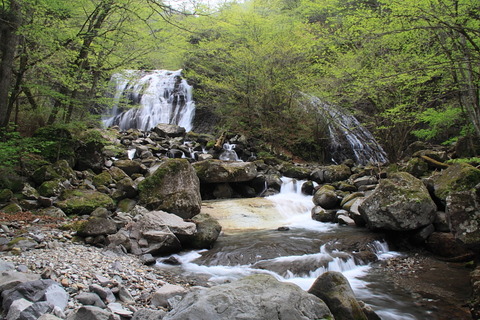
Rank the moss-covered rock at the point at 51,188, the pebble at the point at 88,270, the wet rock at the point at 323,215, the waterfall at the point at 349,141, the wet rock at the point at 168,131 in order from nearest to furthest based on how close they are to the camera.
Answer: the pebble at the point at 88,270
the moss-covered rock at the point at 51,188
the wet rock at the point at 323,215
the waterfall at the point at 349,141
the wet rock at the point at 168,131

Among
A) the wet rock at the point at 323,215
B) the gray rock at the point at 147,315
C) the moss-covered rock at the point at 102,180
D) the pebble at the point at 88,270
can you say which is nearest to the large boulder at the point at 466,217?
the wet rock at the point at 323,215

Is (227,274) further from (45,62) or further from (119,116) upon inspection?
(119,116)

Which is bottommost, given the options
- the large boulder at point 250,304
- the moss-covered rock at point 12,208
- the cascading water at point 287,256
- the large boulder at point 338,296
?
the cascading water at point 287,256

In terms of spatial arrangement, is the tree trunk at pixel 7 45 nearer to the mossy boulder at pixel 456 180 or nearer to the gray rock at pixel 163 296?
the gray rock at pixel 163 296

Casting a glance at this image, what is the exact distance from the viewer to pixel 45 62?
781 cm

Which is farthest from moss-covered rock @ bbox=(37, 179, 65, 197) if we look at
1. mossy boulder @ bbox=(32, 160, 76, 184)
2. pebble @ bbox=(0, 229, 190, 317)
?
pebble @ bbox=(0, 229, 190, 317)

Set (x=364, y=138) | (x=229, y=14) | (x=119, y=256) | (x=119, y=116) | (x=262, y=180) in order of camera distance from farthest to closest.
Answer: (x=119, y=116) < (x=364, y=138) < (x=229, y=14) < (x=262, y=180) < (x=119, y=256)

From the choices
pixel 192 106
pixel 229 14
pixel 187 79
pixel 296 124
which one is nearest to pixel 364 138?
pixel 296 124

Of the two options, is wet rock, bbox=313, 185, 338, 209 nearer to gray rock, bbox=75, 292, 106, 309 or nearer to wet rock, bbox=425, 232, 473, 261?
wet rock, bbox=425, 232, 473, 261

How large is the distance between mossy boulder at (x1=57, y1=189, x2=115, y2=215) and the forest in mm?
1359

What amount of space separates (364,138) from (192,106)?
11.3 meters

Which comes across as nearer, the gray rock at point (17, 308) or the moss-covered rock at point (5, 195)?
the gray rock at point (17, 308)

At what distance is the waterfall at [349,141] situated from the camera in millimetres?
16141

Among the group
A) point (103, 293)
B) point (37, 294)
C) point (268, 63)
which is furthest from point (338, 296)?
point (268, 63)
